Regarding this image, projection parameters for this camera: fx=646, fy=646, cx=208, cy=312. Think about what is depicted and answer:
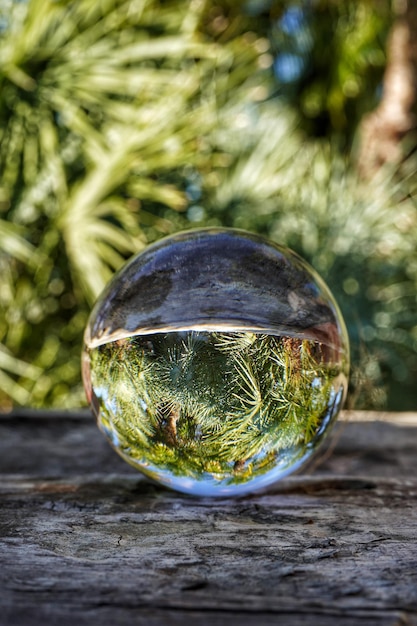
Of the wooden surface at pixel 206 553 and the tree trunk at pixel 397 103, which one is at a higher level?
the tree trunk at pixel 397 103

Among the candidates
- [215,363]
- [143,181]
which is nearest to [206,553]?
[215,363]

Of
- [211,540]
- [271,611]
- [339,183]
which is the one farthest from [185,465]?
[339,183]

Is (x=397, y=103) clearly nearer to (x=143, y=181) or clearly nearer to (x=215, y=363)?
(x=143, y=181)

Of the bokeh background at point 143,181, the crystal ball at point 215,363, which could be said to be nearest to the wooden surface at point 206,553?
the crystal ball at point 215,363

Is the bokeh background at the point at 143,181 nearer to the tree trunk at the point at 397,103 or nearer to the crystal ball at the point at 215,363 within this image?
the tree trunk at the point at 397,103

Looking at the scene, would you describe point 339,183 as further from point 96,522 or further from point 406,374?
point 96,522

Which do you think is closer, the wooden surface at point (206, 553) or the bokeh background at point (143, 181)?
the wooden surface at point (206, 553)

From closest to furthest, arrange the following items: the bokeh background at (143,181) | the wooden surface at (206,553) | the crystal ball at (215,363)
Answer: the wooden surface at (206,553), the crystal ball at (215,363), the bokeh background at (143,181)
